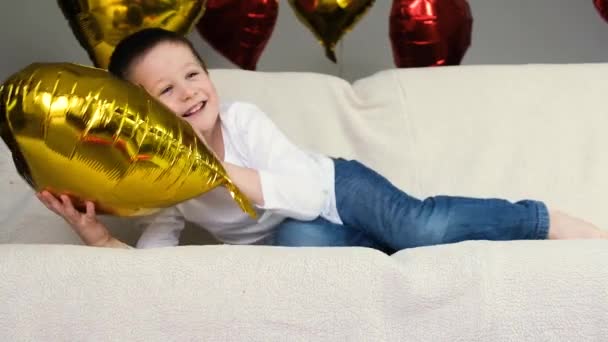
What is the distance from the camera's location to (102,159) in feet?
2.66

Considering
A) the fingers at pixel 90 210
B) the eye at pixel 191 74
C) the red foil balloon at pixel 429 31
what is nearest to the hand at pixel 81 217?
the fingers at pixel 90 210

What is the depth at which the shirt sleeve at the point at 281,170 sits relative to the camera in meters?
0.99

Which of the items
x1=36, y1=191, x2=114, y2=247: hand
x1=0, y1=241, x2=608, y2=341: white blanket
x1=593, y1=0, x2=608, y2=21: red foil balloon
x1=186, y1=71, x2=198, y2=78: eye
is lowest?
x1=36, y1=191, x2=114, y2=247: hand

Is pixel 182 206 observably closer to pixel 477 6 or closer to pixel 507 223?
pixel 507 223

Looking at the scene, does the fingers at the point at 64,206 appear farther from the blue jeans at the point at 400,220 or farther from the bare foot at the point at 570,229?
the bare foot at the point at 570,229

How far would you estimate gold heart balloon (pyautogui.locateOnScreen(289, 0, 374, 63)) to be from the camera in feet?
4.43

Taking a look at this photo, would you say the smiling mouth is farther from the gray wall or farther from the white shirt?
the gray wall

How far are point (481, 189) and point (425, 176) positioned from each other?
0.09m

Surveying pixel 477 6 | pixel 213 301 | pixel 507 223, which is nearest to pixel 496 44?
Result: pixel 477 6

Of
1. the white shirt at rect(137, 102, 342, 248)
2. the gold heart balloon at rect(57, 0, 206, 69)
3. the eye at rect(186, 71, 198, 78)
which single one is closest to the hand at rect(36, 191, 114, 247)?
the white shirt at rect(137, 102, 342, 248)

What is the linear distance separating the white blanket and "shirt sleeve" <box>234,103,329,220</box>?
316 millimetres

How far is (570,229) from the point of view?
A: 102cm

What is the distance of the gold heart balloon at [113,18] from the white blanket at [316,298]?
68 cm

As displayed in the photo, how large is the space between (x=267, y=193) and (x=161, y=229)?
0.64ft
